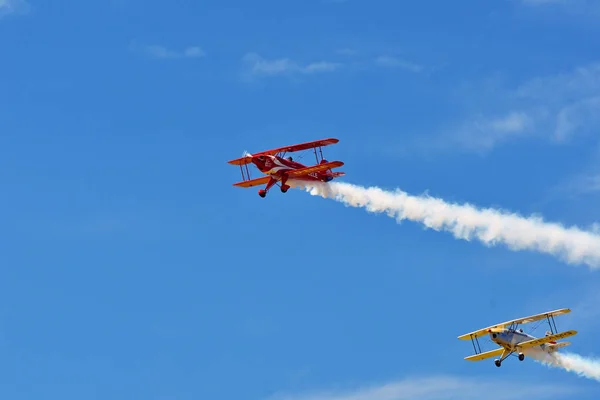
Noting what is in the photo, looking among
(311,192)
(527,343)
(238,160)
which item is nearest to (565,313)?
(527,343)

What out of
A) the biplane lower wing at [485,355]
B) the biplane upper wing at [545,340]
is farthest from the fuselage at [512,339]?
the biplane lower wing at [485,355]

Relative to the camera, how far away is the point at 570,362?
8825cm

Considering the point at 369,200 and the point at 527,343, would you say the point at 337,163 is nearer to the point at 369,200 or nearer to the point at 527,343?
the point at 369,200

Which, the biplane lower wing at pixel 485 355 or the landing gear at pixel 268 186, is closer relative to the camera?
the landing gear at pixel 268 186

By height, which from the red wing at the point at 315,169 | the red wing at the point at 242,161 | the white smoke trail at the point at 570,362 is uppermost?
the red wing at the point at 242,161

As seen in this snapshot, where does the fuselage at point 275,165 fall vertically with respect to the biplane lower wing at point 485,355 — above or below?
above

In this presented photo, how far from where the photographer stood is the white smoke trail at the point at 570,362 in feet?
288

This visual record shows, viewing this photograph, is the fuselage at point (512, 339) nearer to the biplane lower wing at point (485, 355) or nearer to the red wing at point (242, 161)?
the biplane lower wing at point (485, 355)

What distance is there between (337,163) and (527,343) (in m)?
18.6

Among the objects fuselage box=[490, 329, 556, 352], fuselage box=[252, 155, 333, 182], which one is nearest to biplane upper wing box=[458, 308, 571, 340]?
fuselage box=[490, 329, 556, 352]

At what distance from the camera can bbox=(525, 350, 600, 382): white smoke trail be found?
8775 centimetres

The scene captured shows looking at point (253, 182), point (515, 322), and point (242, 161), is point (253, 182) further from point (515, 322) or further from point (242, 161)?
point (515, 322)

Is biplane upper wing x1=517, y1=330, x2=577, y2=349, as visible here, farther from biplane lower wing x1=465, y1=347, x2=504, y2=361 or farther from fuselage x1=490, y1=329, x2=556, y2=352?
biplane lower wing x1=465, y1=347, x2=504, y2=361

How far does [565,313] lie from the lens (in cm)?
8481
